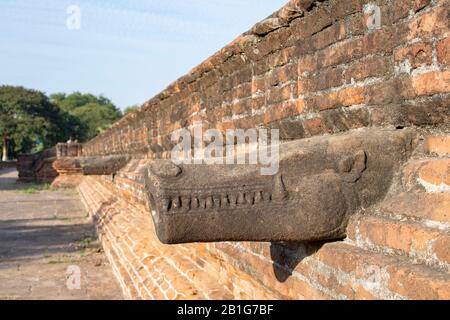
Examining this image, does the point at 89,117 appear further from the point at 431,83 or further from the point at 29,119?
the point at 431,83

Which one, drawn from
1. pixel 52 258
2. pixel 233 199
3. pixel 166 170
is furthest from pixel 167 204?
pixel 52 258

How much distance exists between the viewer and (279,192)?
1.98 metres

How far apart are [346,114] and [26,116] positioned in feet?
155

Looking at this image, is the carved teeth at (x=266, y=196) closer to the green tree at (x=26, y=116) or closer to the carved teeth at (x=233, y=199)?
the carved teeth at (x=233, y=199)

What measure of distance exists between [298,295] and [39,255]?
6054mm

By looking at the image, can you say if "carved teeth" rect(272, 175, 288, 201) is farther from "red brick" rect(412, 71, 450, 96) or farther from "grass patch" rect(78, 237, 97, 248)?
"grass patch" rect(78, 237, 97, 248)

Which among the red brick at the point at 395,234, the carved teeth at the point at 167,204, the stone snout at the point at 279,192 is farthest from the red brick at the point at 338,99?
the carved teeth at the point at 167,204

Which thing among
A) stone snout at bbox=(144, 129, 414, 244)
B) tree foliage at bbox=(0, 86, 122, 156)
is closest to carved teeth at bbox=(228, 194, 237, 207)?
stone snout at bbox=(144, 129, 414, 244)

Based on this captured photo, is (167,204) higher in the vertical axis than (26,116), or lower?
lower

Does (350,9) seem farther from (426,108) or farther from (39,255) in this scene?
(39,255)

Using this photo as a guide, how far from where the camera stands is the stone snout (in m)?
1.93

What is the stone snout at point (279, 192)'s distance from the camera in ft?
6.34

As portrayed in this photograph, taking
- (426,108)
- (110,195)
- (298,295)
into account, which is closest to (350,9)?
(426,108)

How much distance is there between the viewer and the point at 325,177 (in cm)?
200
